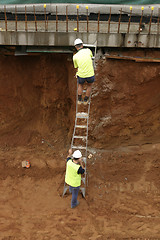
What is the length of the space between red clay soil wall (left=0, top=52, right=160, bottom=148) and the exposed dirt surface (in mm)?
35

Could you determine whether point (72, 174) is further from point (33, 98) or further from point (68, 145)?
point (33, 98)

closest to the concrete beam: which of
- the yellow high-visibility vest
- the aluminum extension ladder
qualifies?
the aluminum extension ladder

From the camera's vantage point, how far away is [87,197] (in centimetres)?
793

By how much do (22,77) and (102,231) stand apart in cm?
615

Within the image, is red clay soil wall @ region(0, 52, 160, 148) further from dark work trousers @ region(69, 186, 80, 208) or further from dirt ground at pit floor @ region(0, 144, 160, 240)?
dark work trousers @ region(69, 186, 80, 208)

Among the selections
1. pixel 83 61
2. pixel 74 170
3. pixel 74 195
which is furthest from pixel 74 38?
pixel 74 195

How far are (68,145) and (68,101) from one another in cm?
177

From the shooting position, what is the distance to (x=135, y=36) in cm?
753

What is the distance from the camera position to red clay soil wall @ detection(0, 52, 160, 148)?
820 centimetres

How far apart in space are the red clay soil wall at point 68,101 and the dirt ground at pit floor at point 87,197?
1.89ft

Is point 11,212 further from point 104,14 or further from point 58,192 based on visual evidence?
point 104,14

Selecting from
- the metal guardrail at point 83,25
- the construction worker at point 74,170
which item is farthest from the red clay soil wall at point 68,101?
the construction worker at point 74,170

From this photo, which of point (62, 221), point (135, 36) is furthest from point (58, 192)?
point (135, 36)

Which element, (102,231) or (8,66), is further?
(8,66)
